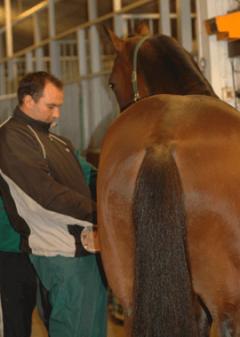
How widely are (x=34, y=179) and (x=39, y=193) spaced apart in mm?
61

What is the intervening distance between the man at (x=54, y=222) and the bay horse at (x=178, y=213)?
49 centimetres

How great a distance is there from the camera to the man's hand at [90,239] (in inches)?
96.2

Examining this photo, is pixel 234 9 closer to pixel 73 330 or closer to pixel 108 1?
pixel 73 330

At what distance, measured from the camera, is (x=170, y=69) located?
244cm

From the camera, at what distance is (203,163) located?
1.75m

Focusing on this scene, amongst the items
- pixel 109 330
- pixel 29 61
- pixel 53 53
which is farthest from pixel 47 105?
pixel 29 61

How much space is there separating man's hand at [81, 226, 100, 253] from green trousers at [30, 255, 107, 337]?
0.23 feet

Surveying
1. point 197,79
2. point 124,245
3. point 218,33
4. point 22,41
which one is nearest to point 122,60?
point 197,79

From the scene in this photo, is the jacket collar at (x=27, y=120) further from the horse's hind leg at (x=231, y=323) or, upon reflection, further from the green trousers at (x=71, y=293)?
the horse's hind leg at (x=231, y=323)

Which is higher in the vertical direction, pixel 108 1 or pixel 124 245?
pixel 108 1

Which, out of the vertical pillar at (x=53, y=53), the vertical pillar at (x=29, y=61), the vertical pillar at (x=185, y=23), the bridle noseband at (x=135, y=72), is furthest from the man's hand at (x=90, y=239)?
the vertical pillar at (x=29, y=61)

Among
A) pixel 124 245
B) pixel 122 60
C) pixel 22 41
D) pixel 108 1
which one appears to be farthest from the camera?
pixel 22 41

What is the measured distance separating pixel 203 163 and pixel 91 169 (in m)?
1.26

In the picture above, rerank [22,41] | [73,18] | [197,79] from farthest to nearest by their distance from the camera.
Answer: [22,41] < [73,18] < [197,79]
